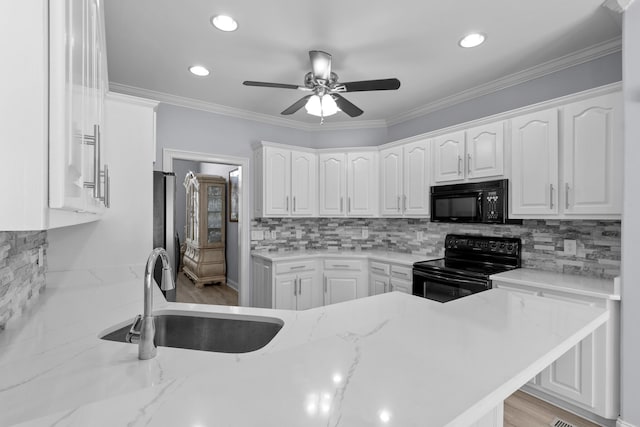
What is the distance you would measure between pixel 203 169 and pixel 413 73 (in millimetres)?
5170

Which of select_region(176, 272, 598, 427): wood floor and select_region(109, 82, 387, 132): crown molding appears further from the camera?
select_region(109, 82, 387, 132): crown molding

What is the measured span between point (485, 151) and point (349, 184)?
1.62m

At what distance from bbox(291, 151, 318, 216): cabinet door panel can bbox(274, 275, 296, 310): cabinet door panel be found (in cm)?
83

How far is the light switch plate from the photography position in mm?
2496

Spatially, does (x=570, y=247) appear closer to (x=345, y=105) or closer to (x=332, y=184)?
(x=345, y=105)

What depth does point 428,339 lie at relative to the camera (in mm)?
854

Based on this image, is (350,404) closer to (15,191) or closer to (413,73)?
(15,191)

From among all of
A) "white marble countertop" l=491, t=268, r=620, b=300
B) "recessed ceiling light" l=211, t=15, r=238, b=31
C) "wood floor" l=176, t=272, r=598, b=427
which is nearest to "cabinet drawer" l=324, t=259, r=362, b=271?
"white marble countertop" l=491, t=268, r=620, b=300

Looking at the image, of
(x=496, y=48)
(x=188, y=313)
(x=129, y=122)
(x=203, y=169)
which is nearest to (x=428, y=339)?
(x=188, y=313)

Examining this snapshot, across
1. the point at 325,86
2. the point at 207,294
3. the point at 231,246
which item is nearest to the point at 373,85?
the point at 325,86

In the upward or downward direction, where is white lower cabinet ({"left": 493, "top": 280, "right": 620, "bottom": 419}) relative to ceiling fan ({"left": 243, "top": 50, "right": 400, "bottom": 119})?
downward

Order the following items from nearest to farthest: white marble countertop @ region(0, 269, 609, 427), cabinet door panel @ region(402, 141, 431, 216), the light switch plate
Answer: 1. white marble countertop @ region(0, 269, 609, 427)
2. the light switch plate
3. cabinet door panel @ region(402, 141, 431, 216)

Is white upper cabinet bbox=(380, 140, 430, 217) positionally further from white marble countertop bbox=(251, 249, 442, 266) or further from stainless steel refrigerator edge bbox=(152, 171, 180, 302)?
stainless steel refrigerator edge bbox=(152, 171, 180, 302)

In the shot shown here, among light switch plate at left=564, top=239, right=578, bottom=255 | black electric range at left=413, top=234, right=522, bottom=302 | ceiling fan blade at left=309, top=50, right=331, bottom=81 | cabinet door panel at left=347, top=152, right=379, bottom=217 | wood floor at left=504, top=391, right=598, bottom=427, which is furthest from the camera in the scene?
cabinet door panel at left=347, top=152, right=379, bottom=217
